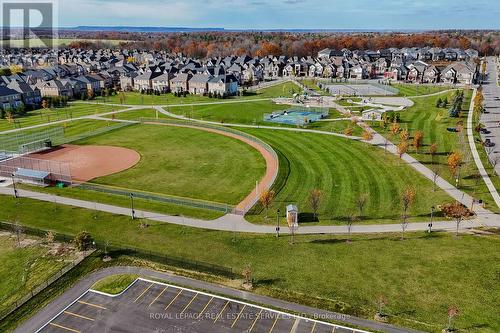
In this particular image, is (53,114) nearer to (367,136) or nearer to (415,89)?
(367,136)

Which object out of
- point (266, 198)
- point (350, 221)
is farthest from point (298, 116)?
point (350, 221)

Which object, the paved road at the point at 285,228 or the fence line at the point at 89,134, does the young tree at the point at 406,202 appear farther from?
the fence line at the point at 89,134

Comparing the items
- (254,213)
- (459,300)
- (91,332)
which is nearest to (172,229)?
(254,213)

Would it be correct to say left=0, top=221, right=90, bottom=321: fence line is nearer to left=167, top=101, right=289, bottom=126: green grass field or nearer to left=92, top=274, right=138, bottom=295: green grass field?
left=92, top=274, right=138, bottom=295: green grass field

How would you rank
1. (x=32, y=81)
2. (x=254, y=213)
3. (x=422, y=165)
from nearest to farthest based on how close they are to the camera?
(x=254, y=213) → (x=422, y=165) → (x=32, y=81)

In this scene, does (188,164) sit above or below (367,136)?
below

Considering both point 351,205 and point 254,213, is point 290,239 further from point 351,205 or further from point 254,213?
point 351,205

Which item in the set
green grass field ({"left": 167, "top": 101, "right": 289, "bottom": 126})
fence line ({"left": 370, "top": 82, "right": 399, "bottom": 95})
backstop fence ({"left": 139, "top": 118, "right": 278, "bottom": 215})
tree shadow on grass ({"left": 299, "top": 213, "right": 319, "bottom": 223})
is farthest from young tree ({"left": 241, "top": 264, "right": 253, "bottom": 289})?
fence line ({"left": 370, "top": 82, "right": 399, "bottom": 95})
